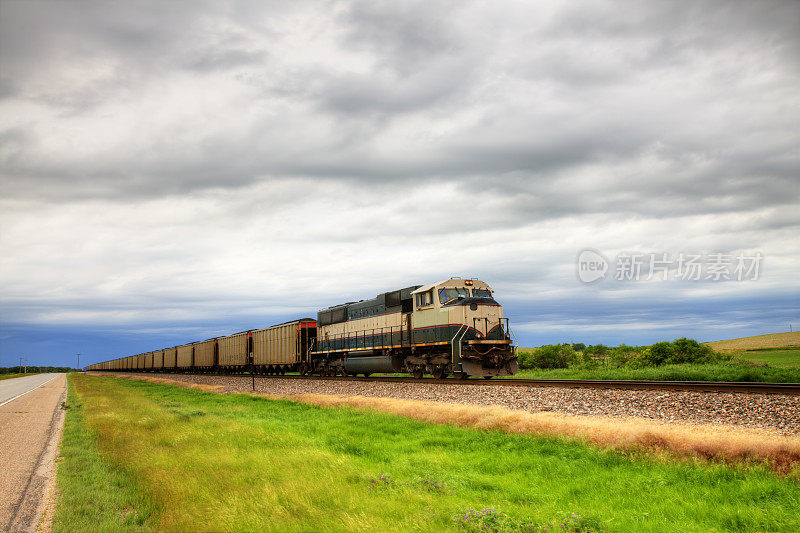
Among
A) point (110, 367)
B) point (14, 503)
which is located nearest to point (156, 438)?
point (14, 503)

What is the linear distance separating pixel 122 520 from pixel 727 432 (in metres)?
10.2

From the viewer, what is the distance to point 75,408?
22.2m

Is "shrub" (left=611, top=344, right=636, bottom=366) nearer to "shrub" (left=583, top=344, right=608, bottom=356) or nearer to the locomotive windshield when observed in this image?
"shrub" (left=583, top=344, right=608, bottom=356)

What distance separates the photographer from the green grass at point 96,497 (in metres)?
6.44

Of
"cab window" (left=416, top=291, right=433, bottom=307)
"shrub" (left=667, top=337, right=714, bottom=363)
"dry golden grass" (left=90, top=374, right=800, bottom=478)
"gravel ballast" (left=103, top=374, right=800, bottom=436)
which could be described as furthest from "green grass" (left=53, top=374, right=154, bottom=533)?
"shrub" (left=667, top=337, right=714, bottom=363)

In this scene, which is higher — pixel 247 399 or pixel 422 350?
pixel 422 350

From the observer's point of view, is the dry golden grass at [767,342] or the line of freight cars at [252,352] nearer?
the line of freight cars at [252,352]

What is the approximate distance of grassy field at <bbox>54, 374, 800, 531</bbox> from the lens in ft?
20.7

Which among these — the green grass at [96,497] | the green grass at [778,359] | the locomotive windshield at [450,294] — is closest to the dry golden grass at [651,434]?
the green grass at [96,497]

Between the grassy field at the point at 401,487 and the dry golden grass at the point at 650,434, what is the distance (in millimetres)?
437

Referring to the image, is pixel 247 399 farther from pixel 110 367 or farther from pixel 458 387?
pixel 110 367

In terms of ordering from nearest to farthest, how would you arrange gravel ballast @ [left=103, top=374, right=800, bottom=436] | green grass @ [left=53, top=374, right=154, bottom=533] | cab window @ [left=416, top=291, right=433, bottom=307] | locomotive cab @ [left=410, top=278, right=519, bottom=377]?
green grass @ [left=53, top=374, right=154, bottom=533] → gravel ballast @ [left=103, top=374, right=800, bottom=436] → locomotive cab @ [left=410, top=278, right=519, bottom=377] → cab window @ [left=416, top=291, right=433, bottom=307]

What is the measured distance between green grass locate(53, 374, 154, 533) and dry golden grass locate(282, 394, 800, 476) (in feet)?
25.1

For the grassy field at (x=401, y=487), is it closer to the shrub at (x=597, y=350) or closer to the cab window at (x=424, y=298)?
the cab window at (x=424, y=298)
